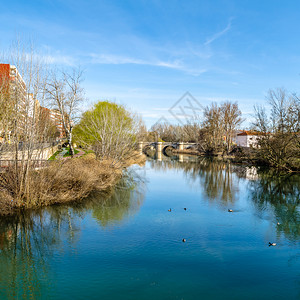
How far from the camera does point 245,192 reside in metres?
20.9

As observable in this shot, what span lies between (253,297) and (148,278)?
296cm

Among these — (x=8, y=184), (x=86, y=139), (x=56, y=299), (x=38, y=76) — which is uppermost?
(x=38, y=76)

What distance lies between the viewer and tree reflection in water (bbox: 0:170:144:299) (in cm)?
796

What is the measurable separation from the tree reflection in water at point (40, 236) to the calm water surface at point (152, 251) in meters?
0.04

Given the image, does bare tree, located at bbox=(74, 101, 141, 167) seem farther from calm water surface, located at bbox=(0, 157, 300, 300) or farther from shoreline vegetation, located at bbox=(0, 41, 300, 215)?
calm water surface, located at bbox=(0, 157, 300, 300)

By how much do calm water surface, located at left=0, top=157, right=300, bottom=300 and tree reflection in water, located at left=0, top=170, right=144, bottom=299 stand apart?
38 millimetres

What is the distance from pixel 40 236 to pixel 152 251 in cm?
496

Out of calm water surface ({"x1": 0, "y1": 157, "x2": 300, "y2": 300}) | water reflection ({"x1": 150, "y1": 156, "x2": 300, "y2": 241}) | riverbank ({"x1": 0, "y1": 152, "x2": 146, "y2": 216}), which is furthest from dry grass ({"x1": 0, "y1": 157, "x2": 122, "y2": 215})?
water reflection ({"x1": 150, "y1": 156, "x2": 300, "y2": 241})

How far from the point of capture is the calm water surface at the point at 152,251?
7.76 metres

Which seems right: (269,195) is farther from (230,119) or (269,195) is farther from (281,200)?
(230,119)

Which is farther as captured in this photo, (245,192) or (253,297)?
(245,192)

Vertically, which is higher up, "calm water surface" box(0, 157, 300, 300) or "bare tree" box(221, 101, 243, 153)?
"bare tree" box(221, 101, 243, 153)

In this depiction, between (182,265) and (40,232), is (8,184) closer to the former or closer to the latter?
(40,232)

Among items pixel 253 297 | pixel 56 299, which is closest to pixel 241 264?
pixel 253 297
